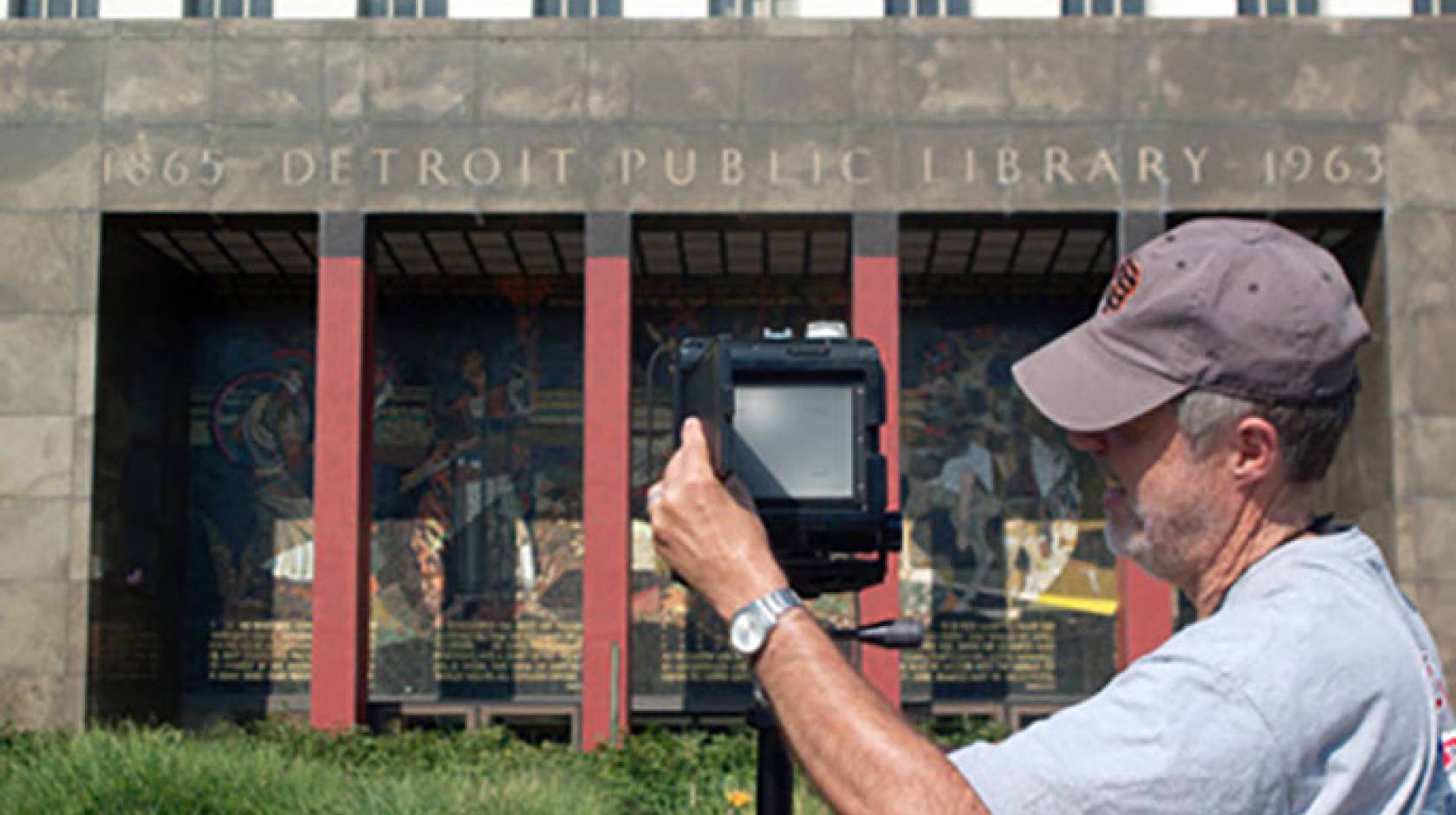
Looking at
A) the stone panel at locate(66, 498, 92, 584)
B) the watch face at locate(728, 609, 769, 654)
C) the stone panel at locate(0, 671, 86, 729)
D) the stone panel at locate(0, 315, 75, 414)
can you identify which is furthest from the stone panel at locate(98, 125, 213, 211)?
the watch face at locate(728, 609, 769, 654)

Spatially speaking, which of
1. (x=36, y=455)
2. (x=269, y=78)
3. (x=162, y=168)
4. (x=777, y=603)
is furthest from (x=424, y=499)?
(x=777, y=603)

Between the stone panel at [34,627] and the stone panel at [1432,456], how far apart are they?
51.6 ft

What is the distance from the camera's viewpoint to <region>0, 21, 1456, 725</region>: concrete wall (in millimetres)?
17750

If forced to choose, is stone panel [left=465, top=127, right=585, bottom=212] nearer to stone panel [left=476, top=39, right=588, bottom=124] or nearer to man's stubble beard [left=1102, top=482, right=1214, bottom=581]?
stone panel [left=476, top=39, right=588, bottom=124]

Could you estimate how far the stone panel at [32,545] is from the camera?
1769cm

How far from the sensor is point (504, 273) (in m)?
22.0

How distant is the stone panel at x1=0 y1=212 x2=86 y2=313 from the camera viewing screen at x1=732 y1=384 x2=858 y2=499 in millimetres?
17106

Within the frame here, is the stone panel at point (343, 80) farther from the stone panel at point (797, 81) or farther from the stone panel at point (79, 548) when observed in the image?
the stone panel at point (79, 548)

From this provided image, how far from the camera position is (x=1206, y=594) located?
2074mm

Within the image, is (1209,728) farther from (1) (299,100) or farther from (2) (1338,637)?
(1) (299,100)

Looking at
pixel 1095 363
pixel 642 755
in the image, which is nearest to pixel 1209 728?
pixel 1095 363

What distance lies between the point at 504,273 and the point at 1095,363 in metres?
20.4

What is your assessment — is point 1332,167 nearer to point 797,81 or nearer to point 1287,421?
point 797,81

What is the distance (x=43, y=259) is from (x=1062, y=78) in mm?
12342
